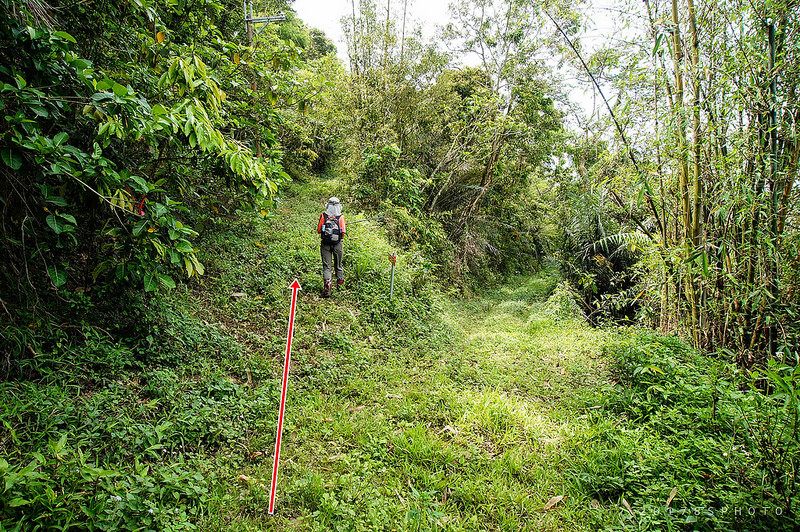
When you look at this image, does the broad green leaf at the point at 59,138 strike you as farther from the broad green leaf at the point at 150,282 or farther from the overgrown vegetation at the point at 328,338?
the broad green leaf at the point at 150,282

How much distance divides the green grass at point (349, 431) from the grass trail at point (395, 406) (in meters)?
0.02

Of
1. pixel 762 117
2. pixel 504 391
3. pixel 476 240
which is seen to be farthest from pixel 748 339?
pixel 476 240

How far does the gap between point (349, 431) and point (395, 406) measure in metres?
0.77

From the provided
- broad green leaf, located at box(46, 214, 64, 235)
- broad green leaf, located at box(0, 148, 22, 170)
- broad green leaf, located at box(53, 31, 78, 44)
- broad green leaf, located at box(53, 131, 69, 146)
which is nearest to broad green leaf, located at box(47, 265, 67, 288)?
broad green leaf, located at box(46, 214, 64, 235)

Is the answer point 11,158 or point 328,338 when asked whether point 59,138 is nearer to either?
point 11,158

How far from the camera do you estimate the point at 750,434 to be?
→ 281 cm

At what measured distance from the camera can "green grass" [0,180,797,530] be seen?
106 inches

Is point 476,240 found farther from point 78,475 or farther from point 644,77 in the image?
point 78,475

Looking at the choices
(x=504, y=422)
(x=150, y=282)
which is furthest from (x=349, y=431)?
(x=150, y=282)

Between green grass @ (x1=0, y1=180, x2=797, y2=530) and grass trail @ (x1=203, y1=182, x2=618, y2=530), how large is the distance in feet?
0.07

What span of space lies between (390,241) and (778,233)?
7.75 metres

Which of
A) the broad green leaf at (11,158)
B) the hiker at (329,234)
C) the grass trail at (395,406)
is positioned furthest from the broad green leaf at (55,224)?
the hiker at (329,234)

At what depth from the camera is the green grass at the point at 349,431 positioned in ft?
8.86

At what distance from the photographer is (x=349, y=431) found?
4020mm
